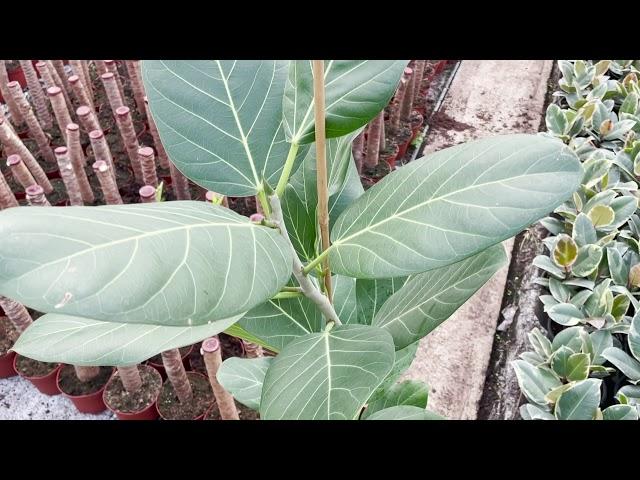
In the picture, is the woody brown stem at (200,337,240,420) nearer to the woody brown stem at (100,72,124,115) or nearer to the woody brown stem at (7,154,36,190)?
the woody brown stem at (7,154,36,190)

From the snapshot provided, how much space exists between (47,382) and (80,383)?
0.14 m

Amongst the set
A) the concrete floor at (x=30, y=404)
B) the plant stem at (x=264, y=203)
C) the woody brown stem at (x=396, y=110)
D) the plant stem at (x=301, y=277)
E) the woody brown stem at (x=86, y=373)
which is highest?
the plant stem at (x=264, y=203)

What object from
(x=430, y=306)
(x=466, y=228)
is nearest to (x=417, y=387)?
(x=430, y=306)

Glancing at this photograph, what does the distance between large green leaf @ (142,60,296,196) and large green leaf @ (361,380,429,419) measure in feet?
1.56

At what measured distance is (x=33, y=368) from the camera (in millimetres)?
1889

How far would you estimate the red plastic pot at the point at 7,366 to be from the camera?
1.91m

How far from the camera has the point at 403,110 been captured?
284 centimetres

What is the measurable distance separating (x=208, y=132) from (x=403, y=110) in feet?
7.50

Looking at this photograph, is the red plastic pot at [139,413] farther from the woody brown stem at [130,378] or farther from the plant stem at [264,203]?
the plant stem at [264,203]

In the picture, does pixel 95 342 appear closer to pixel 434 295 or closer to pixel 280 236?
pixel 280 236

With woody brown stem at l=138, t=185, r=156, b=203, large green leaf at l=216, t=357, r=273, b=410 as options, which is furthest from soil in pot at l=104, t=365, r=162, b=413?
large green leaf at l=216, t=357, r=273, b=410

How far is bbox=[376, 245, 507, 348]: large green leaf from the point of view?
74 cm

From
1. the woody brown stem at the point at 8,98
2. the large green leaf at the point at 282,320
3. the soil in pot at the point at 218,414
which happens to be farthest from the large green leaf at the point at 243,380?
the woody brown stem at the point at 8,98

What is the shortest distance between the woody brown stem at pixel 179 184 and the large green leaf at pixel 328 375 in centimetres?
162
